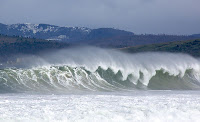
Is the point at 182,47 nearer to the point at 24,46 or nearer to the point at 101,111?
the point at 24,46

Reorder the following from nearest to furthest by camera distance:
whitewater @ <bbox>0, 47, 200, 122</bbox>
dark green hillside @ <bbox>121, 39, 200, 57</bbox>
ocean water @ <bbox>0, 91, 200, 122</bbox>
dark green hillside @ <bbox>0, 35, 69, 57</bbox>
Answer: ocean water @ <bbox>0, 91, 200, 122</bbox>
whitewater @ <bbox>0, 47, 200, 122</bbox>
dark green hillside @ <bbox>121, 39, 200, 57</bbox>
dark green hillside @ <bbox>0, 35, 69, 57</bbox>

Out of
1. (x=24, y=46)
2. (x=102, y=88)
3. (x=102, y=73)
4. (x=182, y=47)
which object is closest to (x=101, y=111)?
(x=102, y=88)

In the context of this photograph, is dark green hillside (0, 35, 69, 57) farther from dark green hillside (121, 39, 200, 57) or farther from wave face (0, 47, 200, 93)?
wave face (0, 47, 200, 93)

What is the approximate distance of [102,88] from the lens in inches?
1897

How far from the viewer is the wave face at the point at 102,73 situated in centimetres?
4862

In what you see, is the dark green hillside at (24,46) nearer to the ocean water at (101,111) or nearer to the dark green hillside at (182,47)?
the dark green hillside at (182,47)

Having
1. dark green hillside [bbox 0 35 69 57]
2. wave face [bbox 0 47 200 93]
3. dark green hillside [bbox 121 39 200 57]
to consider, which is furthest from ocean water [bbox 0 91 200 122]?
dark green hillside [bbox 0 35 69 57]

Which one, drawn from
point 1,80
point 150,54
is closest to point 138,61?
point 150,54

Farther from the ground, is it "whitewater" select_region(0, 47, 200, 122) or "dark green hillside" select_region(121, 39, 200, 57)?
"dark green hillside" select_region(121, 39, 200, 57)

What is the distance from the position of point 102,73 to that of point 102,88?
5979 mm

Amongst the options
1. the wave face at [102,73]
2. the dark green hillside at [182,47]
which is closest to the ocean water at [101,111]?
the wave face at [102,73]

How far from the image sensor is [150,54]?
64.2 m

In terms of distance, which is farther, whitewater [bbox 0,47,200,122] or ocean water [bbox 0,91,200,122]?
whitewater [bbox 0,47,200,122]

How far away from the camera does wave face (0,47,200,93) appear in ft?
160
